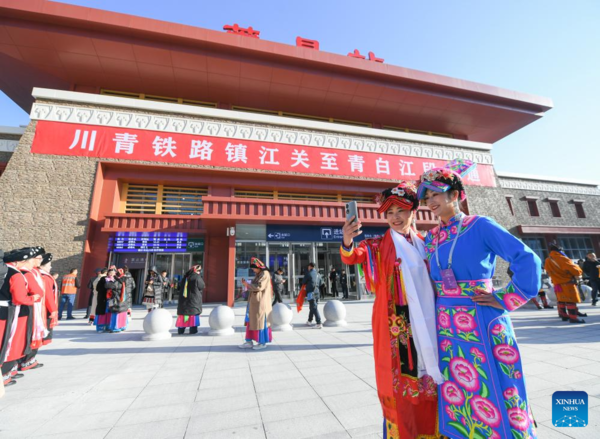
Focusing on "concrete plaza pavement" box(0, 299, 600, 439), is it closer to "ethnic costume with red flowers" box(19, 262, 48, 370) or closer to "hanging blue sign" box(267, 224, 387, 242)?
"ethnic costume with red flowers" box(19, 262, 48, 370)

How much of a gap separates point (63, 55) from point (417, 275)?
65.5 feet

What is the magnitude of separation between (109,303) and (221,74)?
1363 centimetres

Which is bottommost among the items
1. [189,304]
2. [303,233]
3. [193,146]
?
[189,304]

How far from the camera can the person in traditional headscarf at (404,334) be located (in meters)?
1.79

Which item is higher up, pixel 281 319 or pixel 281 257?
pixel 281 257

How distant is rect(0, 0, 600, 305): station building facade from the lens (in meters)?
12.5

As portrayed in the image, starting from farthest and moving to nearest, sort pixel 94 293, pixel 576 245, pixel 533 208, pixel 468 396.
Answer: pixel 576 245 → pixel 533 208 → pixel 94 293 → pixel 468 396

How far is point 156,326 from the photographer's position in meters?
6.73

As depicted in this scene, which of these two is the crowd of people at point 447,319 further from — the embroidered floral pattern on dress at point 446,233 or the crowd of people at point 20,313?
the crowd of people at point 20,313

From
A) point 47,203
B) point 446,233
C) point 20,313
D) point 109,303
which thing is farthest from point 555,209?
point 47,203

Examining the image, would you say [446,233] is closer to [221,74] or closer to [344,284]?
[344,284]

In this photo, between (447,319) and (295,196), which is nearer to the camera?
(447,319)

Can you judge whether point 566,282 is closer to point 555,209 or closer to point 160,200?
point 160,200

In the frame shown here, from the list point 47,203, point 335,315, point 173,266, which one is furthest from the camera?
point 173,266
